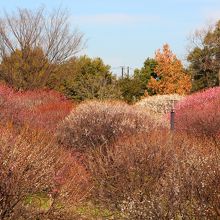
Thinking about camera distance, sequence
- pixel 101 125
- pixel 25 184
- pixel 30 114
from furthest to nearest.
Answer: pixel 30 114 → pixel 101 125 → pixel 25 184

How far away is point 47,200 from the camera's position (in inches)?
295

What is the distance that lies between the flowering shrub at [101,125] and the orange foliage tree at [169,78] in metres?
26.9

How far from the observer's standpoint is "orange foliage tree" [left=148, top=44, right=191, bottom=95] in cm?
4281

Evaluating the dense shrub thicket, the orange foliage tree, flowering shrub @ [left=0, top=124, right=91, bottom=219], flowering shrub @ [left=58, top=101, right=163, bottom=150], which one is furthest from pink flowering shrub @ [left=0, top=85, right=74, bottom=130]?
the orange foliage tree

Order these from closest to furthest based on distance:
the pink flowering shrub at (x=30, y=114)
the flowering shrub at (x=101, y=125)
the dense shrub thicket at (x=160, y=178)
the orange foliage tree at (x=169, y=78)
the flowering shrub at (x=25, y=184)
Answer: the dense shrub thicket at (x=160, y=178)
the flowering shrub at (x=25, y=184)
the flowering shrub at (x=101, y=125)
the pink flowering shrub at (x=30, y=114)
the orange foliage tree at (x=169, y=78)

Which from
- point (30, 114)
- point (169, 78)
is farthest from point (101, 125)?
point (169, 78)

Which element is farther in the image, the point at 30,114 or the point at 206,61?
the point at 206,61

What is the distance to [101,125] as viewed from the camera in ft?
50.9

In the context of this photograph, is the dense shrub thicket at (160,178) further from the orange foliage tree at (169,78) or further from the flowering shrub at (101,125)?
the orange foliage tree at (169,78)

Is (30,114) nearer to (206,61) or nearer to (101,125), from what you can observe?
(101,125)

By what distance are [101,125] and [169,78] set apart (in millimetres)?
28244

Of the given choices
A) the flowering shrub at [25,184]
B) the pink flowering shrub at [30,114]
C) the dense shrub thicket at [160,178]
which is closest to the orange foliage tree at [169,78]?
the pink flowering shrub at [30,114]

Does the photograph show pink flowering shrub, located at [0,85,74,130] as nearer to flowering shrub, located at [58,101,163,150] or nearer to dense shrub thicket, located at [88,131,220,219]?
flowering shrub, located at [58,101,163,150]

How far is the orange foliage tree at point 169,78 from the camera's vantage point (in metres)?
42.8
